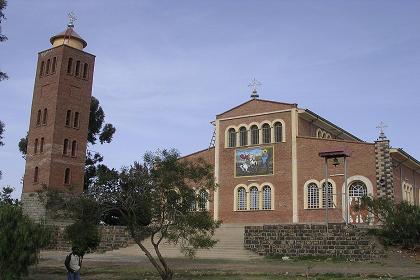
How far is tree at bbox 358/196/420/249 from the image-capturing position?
72.9ft

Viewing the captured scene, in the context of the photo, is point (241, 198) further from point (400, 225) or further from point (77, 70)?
point (77, 70)

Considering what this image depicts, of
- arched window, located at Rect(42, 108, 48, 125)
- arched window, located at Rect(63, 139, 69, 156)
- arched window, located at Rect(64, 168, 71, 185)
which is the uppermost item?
arched window, located at Rect(42, 108, 48, 125)

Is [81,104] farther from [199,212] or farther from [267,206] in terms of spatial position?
[199,212]

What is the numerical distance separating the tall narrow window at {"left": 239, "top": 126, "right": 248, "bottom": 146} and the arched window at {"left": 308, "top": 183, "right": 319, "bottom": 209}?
6.48 meters

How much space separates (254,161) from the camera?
39.3 metres

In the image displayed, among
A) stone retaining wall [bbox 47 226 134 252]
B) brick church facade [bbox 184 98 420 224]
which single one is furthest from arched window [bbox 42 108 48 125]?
stone retaining wall [bbox 47 226 134 252]

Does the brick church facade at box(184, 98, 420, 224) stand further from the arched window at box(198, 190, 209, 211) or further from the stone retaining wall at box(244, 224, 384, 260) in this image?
the arched window at box(198, 190, 209, 211)

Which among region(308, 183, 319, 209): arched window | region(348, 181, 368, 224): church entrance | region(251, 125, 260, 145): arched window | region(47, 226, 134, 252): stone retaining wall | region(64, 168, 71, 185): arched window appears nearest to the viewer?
region(47, 226, 134, 252): stone retaining wall

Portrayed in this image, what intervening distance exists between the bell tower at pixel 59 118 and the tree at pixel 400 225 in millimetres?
26367

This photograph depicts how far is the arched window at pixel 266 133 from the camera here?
39125 millimetres

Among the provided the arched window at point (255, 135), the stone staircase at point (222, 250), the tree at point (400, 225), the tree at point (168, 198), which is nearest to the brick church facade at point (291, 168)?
the arched window at point (255, 135)

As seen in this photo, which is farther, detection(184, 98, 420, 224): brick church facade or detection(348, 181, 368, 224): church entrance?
detection(184, 98, 420, 224): brick church facade

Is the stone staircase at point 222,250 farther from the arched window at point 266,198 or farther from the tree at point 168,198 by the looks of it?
the tree at point 168,198

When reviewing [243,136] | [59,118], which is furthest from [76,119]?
[243,136]
